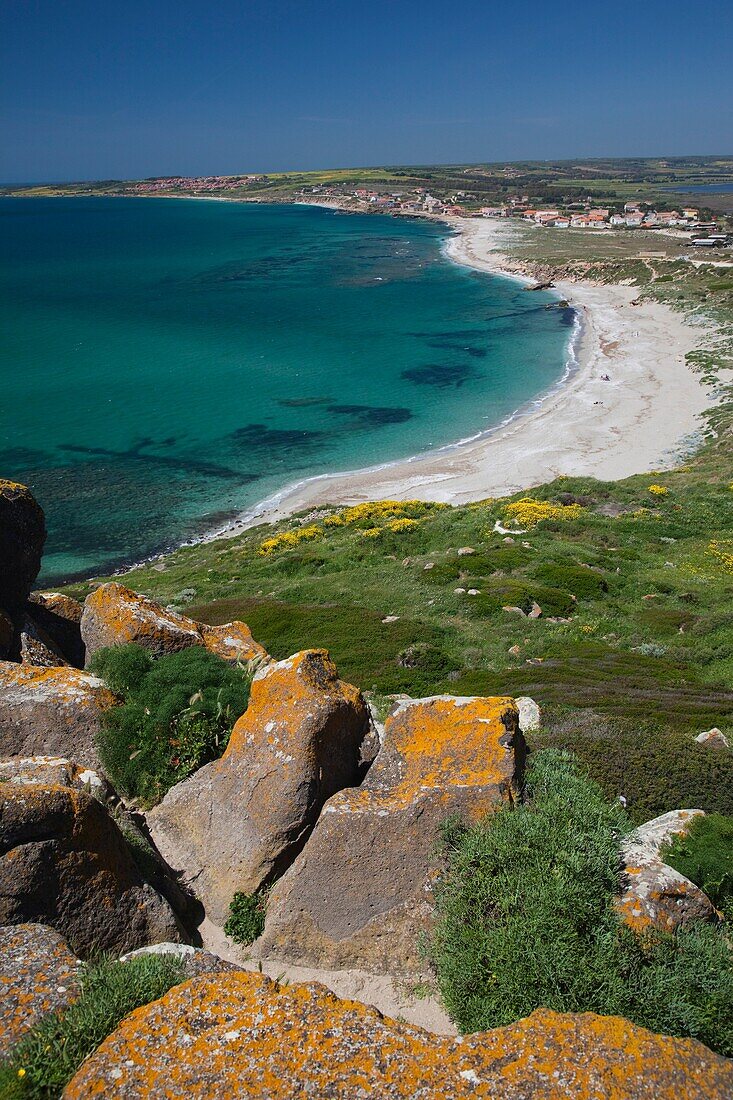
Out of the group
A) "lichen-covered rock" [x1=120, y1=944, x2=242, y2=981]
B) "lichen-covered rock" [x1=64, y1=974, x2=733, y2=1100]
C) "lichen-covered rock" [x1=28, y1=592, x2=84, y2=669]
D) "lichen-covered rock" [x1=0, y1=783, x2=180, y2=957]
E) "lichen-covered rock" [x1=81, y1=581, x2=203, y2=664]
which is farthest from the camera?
"lichen-covered rock" [x1=28, y1=592, x2=84, y2=669]

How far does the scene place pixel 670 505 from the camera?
3453 cm

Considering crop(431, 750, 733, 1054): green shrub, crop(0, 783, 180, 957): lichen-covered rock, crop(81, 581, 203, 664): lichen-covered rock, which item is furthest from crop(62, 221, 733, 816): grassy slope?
crop(0, 783, 180, 957): lichen-covered rock

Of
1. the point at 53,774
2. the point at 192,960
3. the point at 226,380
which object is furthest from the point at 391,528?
the point at 226,380

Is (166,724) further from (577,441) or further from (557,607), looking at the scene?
(577,441)

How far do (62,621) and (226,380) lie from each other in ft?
212

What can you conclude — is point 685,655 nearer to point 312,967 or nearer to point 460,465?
point 312,967

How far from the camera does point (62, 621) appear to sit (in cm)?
1559

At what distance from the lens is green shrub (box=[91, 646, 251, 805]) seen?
1018cm

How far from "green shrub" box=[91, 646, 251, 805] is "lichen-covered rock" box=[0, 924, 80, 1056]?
3770 millimetres

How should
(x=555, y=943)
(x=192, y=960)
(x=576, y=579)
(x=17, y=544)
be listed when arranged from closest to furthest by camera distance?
(x=192, y=960) → (x=555, y=943) → (x=17, y=544) → (x=576, y=579)

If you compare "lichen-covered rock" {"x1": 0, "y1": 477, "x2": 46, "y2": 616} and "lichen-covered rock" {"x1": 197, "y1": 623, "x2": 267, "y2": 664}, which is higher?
"lichen-covered rock" {"x1": 0, "y1": 477, "x2": 46, "y2": 616}

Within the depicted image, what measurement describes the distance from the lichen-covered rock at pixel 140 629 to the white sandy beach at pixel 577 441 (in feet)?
95.8

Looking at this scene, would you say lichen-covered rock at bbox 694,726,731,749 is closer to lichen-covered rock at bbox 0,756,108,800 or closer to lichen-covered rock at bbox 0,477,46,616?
lichen-covered rock at bbox 0,756,108,800

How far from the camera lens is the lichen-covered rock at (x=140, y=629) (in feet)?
43.4
